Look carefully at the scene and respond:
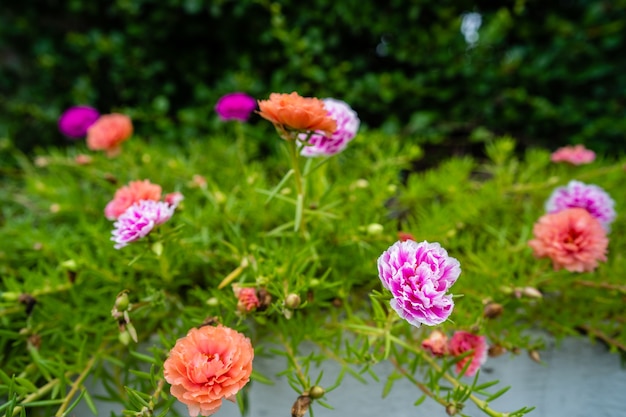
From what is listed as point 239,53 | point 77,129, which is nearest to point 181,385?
point 77,129

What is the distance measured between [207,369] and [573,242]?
55cm

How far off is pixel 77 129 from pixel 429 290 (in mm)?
1214

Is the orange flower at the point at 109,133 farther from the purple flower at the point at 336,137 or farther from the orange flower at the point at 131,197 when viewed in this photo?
the purple flower at the point at 336,137

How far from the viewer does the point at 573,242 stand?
2.37ft

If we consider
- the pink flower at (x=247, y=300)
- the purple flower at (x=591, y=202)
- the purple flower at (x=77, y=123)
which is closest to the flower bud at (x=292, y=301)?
the pink flower at (x=247, y=300)

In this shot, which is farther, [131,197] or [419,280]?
[131,197]

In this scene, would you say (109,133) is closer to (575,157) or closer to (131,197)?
(131,197)

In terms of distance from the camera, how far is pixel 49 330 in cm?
78

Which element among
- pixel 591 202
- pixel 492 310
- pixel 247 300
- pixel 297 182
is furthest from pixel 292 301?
pixel 591 202

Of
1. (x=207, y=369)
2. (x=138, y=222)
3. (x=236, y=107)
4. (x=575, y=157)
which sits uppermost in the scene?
(x=575, y=157)

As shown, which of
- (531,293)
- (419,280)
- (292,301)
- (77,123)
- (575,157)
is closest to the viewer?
(419,280)

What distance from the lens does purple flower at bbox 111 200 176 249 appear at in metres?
0.65

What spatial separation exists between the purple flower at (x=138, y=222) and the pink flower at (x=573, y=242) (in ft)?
1.82

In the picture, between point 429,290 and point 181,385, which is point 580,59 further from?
point 181,385
